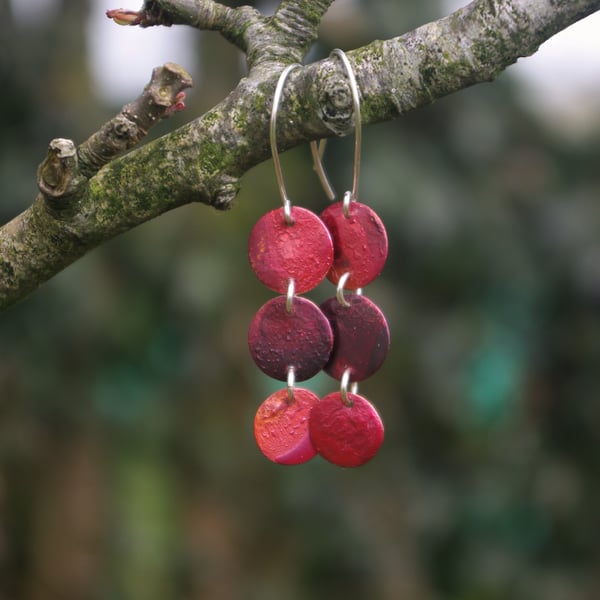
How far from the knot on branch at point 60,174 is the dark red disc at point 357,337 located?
0.35 meters

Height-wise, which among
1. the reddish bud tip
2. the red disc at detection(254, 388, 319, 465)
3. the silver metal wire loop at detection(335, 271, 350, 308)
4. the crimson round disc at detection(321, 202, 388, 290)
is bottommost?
the red disc at detection(254, 388, 319, 465)

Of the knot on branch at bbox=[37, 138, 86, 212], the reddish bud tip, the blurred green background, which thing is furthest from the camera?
the blurred green background

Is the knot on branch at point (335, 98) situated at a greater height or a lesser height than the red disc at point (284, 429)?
greater

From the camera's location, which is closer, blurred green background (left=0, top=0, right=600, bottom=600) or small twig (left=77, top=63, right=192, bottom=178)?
small twig (left=77, top=63, right=192, bottom=178)

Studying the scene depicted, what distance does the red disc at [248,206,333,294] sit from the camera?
99cm

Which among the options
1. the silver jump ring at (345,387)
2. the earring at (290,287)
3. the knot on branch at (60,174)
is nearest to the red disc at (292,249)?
the earring at (290,287)

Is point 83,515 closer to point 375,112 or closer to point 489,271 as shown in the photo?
point 489,271

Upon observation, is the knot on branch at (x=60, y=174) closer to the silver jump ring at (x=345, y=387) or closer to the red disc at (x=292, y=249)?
the red disc at (x=292, y=249)

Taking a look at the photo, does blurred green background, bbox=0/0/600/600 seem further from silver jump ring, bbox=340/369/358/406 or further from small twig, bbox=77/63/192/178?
small twig, bbox=77/63/192/178

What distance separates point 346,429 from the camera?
40.5 inches

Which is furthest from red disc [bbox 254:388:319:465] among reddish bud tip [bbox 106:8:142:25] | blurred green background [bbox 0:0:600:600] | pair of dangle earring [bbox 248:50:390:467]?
blurred green background [bbox 0:0:600:600]

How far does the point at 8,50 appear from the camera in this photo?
257 centimetres

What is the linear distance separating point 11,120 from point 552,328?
1.89 meters

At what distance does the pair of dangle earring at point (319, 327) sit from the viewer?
1.00 metres
